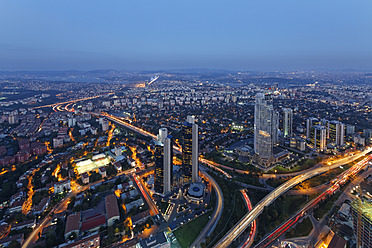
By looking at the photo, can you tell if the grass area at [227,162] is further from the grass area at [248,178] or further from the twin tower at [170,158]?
the twin tower at [170,158]

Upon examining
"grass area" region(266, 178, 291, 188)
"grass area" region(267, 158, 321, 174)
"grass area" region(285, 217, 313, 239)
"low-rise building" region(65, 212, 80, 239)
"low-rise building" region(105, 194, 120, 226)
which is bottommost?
"grass area" region(285, 217, 313, 239)

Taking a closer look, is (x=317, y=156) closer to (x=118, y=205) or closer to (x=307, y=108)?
(x=118, y=205)

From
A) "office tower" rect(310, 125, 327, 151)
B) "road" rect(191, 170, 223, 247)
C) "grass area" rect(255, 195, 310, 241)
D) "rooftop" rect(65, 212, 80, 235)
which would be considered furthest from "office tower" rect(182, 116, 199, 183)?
"office tower" rect(310, 125, 327, 151)

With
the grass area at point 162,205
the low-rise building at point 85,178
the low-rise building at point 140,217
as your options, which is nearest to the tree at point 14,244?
the low-rise building at point 140,217

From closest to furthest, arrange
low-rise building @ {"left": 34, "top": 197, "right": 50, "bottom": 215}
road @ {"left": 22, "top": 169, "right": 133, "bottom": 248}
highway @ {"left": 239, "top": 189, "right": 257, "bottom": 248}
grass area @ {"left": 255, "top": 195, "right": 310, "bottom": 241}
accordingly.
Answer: highway @ {"left": 239, "top": 189, "right": 257, "bottom": 248}, road @ {"left": 22, "top": 169, "right": 133, "bottom": 248}, grass area @ {"left": 255, "top": 195, "right": 310, "bottom": 241}, low-rise building @ {"left": 34, "top": 197, "right": 50, "bottom": 215}

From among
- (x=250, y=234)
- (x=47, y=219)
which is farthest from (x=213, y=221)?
(x=47, y=219)

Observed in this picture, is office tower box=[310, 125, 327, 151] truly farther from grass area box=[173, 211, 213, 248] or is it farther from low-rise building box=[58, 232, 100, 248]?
low-rise building box=[58, 232, 100, 248]
